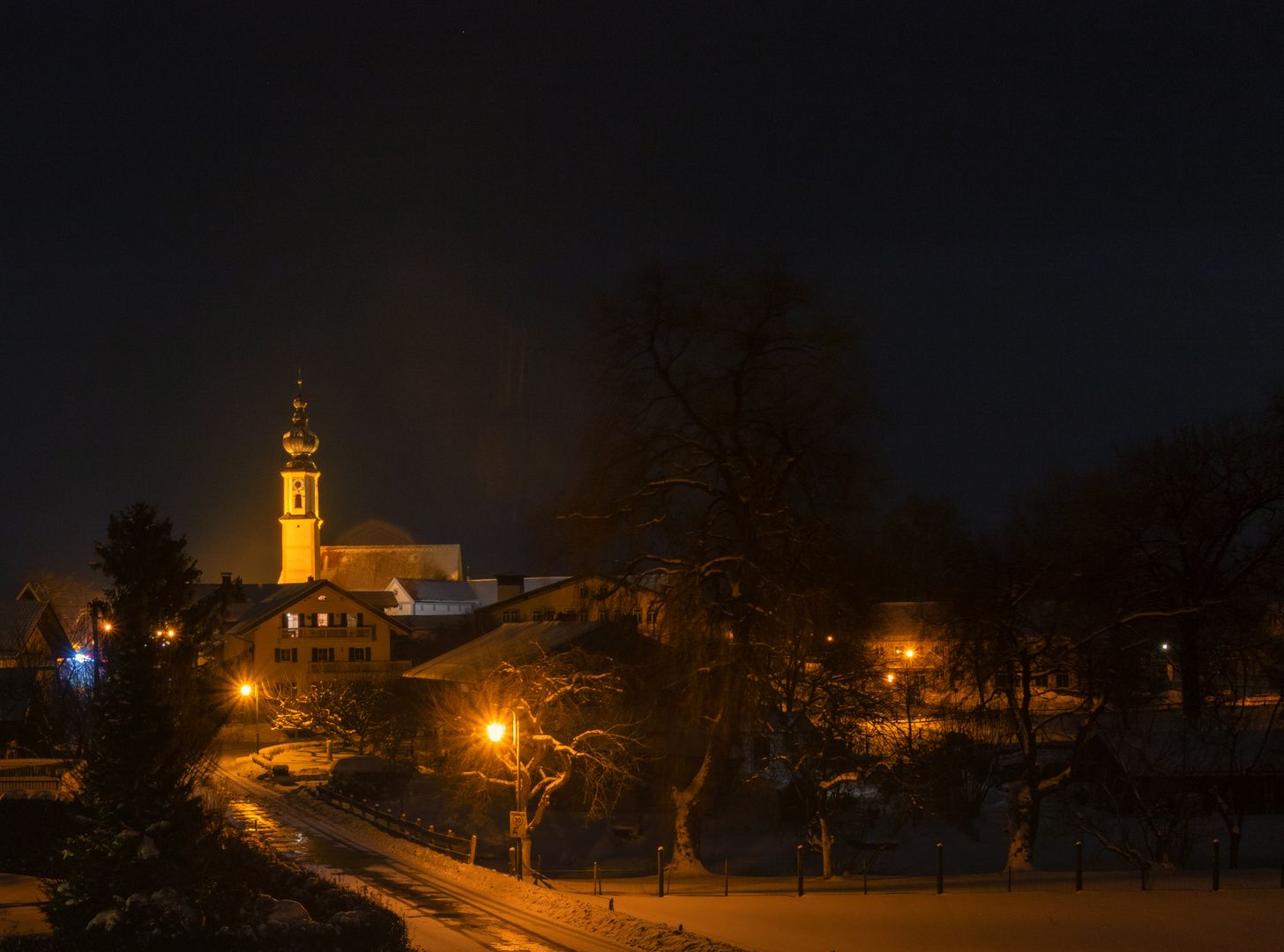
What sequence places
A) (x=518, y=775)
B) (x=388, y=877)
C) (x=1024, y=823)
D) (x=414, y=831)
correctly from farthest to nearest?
(x=414, y=831)
(x=1024, y=823)
(x=518, y=775)
(x=388, y=877)

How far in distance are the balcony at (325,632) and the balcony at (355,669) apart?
195 cm

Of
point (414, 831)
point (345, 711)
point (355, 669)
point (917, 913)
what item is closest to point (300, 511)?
point (355, 669)

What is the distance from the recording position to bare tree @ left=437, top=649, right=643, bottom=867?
98.9ft

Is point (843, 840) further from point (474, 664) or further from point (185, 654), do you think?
point (185, 654)

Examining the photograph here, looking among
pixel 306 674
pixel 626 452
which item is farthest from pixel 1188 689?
pixel 306 674

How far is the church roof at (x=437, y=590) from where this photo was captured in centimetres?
15050

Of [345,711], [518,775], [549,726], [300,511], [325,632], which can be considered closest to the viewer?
[518,775]

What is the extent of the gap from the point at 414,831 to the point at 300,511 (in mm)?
123066

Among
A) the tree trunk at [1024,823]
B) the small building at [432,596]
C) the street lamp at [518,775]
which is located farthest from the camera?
the small building at [432,596]

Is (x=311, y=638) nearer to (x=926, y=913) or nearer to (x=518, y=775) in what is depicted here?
(x=518, y=775)

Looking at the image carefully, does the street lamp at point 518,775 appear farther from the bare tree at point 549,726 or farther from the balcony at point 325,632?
the balcony at point 325,632

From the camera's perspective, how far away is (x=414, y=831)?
32438 mm

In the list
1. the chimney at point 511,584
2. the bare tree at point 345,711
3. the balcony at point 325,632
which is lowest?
the bare tree at point 345,711

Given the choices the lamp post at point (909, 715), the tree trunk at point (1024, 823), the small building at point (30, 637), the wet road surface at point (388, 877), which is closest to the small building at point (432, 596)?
the small building at point (30, 637)
